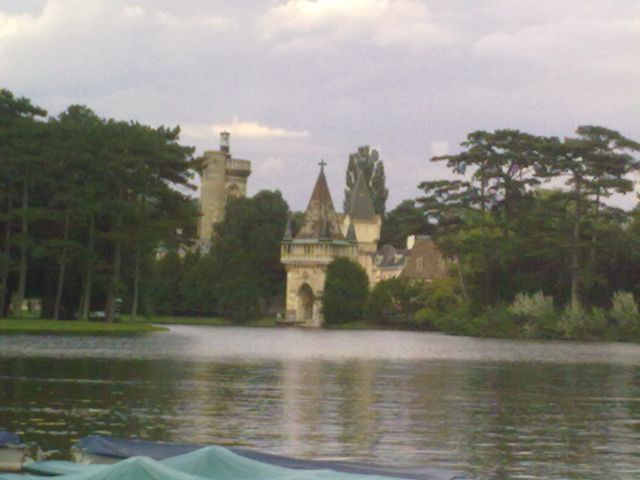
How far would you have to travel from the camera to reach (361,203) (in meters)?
158

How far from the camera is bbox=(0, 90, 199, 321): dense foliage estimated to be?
68375 mm

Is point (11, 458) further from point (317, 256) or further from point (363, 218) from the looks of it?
point (363, 218)

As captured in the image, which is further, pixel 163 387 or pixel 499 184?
pixel 499 184

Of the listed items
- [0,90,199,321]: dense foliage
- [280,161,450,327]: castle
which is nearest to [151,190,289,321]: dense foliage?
[280,161,450,327]: castle

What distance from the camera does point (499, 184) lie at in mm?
90000

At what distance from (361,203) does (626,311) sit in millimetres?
81914

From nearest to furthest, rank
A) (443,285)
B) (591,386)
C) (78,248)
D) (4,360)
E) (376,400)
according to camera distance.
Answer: (376,400) < (591,386) < (4,360) < (78,248) < (443,285)

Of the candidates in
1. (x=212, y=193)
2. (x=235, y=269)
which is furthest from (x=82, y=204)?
(x=212, y=193)

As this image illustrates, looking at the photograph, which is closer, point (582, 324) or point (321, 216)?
point (582, 324)

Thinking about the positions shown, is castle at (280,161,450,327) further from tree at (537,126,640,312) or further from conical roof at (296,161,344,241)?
tree at (537,126,640,312)

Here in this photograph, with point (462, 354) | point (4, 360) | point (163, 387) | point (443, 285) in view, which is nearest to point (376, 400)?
point (163, 387)

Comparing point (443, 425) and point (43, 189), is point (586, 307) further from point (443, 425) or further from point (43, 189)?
point (443, 425)

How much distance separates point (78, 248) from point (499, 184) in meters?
31.4

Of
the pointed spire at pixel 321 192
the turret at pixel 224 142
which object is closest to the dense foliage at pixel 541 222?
the pointed spire at pixel 321 192
